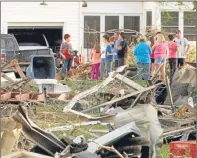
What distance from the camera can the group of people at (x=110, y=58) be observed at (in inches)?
852

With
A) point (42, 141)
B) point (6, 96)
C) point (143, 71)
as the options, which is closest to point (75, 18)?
point (143, 71)

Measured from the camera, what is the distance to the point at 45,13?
109ft

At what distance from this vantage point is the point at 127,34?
3303 centimetres

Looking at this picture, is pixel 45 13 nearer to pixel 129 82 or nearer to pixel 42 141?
pixel 129 82

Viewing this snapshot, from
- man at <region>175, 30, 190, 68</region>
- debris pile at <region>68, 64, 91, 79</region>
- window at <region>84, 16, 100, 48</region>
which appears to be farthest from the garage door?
man at <region>175, 30, 190, 68</region>

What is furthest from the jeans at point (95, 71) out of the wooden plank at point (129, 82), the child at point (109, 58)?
the wooden plank at point (129, 82)

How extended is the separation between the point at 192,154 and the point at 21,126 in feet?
6.70

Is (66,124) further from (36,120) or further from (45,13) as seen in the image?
(45,13)

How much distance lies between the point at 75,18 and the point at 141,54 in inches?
586

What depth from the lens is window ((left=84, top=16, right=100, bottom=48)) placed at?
32875 millimetres

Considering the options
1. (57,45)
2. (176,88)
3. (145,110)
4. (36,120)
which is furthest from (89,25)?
(145,110)

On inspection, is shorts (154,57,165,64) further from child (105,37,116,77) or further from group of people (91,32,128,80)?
child (105,37,116,77)

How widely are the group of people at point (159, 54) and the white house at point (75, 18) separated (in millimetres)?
10803

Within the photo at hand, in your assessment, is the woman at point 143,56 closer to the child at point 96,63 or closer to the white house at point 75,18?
the child at point 96,63
